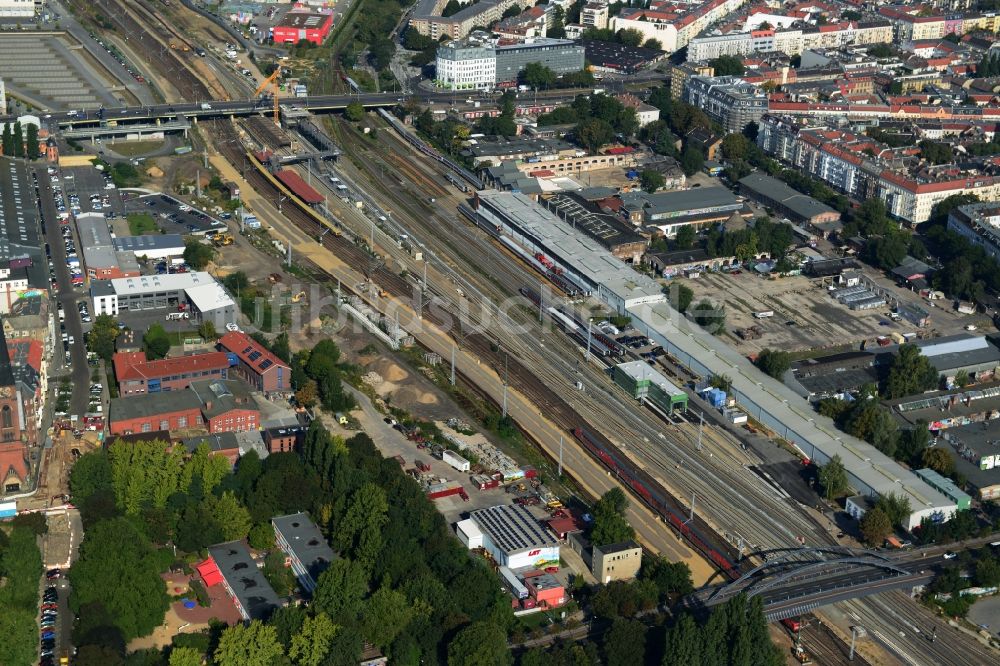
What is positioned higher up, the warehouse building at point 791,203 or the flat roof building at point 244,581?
the warehouse building at point 791,203

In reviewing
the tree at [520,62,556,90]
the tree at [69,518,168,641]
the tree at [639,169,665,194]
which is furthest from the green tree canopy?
the tree at [69,518,168,641]

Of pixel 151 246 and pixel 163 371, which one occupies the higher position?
pixel 151 246

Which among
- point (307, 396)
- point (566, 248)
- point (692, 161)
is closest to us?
point (307, 396)

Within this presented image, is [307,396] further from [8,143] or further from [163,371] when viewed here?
[8,143]

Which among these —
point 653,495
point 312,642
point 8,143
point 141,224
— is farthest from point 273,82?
point 312,642

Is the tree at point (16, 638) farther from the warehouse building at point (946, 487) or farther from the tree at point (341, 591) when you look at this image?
the warehouse building at point (946, 487)

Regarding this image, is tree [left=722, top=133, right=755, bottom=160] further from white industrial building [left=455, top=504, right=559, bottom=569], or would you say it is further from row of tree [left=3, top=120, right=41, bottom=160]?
white industrial building [left=455, top=504, right=559, bottom=569]

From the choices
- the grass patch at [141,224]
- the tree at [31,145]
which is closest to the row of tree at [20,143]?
the tree at [31,145]
